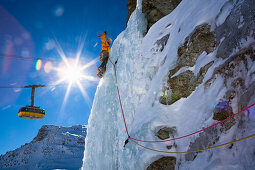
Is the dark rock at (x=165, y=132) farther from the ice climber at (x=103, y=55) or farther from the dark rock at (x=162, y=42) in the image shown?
the ice climber at (x=103, y=55)

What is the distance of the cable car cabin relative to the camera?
14.7 m

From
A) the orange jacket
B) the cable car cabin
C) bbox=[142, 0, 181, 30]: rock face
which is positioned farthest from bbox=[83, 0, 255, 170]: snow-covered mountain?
the cable car cabin

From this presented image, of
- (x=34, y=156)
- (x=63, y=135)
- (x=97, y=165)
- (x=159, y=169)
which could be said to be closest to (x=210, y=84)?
(x=159, y=169)

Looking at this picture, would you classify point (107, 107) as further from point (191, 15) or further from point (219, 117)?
point (219, 117)

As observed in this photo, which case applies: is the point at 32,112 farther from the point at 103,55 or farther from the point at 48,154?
the point at 48,154

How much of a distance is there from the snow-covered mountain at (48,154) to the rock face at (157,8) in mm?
39990

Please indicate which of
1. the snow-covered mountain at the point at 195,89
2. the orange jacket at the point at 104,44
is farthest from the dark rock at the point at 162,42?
the orange jacket at the point at 104,44

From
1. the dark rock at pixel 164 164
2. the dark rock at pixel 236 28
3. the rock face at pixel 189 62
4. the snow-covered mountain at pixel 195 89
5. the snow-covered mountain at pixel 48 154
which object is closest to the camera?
the snow-covered mountain at pixel 195 89

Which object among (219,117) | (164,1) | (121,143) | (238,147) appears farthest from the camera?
(164,1)

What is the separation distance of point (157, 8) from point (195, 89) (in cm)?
502

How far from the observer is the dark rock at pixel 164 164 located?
306 centimetres

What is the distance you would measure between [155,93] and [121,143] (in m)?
2.18

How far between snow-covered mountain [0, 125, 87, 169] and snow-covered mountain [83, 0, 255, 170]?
131ft

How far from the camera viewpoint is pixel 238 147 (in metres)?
1.91
